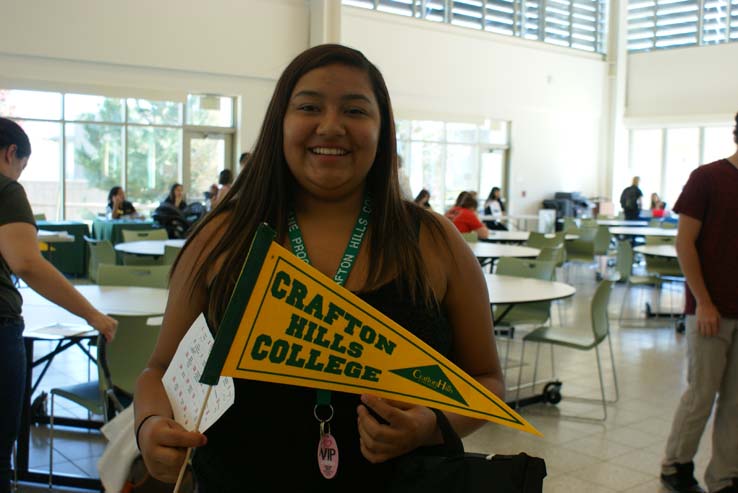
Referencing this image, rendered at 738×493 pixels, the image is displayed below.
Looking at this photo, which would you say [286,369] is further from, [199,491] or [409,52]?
[409,52]

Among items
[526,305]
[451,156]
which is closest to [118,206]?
[526,305]

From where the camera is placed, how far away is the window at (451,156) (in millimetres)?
15969

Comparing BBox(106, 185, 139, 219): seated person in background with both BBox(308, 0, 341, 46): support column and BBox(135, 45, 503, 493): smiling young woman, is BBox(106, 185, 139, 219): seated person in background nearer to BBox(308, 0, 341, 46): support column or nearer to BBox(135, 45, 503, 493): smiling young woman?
BBox(308, 0, 341, 46): support column

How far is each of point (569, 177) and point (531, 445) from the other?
14788 mm

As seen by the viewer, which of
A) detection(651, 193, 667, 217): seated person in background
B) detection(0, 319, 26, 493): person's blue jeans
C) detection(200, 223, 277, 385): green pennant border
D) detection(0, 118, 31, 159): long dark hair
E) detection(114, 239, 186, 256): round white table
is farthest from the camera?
detection(651, 193, 667, 217): seated person in background

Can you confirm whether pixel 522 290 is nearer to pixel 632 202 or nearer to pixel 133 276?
pixel 133 276

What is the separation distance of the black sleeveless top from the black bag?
0.18 feet

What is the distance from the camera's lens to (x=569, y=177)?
60.0 feet

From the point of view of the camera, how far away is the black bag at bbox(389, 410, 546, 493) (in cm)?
107

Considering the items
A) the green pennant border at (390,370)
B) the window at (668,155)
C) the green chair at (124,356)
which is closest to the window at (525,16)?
the window at (668,155)

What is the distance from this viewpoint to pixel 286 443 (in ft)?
3.92

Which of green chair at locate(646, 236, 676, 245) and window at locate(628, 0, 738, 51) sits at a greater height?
window at locate(628, 0, 738, 51)

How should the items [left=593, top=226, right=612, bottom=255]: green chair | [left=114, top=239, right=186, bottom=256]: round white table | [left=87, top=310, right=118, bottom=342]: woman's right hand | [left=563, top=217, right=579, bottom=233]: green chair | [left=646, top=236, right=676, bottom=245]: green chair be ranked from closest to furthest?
[left=87, top=310, right=118, bottom=342]: woman's right hand, [left=114, top=239, right=186, bottom=256]: round white table, [left=646, top=236, right=676, bottom=245]: green chair, [left=593, top=226, right=612, bottom=255]: green chair, [left=563, top=217, right=579, bottom=233]: green chair

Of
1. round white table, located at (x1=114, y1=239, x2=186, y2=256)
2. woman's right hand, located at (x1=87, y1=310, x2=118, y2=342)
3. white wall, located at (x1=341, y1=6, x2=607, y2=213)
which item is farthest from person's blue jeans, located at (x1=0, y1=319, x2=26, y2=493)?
white wall, located at (x1=341, y1=6, x2=607, y2=213)
